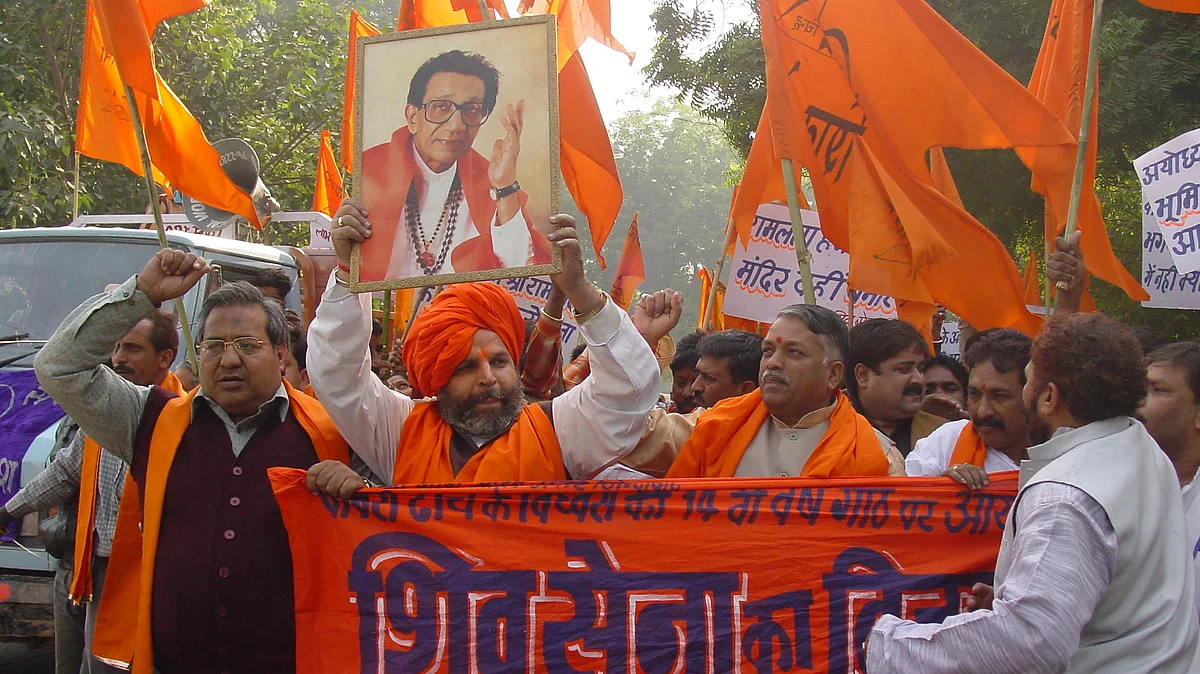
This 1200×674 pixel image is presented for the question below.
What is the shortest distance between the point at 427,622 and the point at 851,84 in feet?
10.5

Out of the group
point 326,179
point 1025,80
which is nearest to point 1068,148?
point 1025,80

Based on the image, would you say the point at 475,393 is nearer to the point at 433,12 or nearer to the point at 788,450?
the point at 788,450

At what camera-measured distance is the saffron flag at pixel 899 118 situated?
502 cm

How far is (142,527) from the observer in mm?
3254

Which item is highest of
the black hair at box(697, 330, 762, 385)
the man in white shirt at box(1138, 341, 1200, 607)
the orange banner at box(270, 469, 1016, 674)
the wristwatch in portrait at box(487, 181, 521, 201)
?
the wristwatch in portrait at box(487, 181, 521, 201)

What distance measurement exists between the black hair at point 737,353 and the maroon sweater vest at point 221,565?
220 cm

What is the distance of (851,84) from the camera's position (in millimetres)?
5148

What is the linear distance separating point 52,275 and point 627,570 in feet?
Result: 14.6

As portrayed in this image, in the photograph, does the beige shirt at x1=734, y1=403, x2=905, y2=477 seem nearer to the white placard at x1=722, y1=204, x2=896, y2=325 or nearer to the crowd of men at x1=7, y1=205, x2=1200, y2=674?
the crowd of men at x1=7, y1=205, x2=1200, y2=674

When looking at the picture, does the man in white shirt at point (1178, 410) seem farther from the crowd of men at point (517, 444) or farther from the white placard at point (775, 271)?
the white placard at point (775, 271)

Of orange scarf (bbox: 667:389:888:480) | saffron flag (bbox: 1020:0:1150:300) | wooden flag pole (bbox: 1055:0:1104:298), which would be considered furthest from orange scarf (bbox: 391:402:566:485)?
saffron flag (bbox: 1020:0:1150:300)

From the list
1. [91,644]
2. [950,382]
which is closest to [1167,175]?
[950,382]

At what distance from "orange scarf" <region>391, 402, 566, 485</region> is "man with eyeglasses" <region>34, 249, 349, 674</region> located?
0.84ft

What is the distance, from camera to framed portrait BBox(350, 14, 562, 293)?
10.4ft
